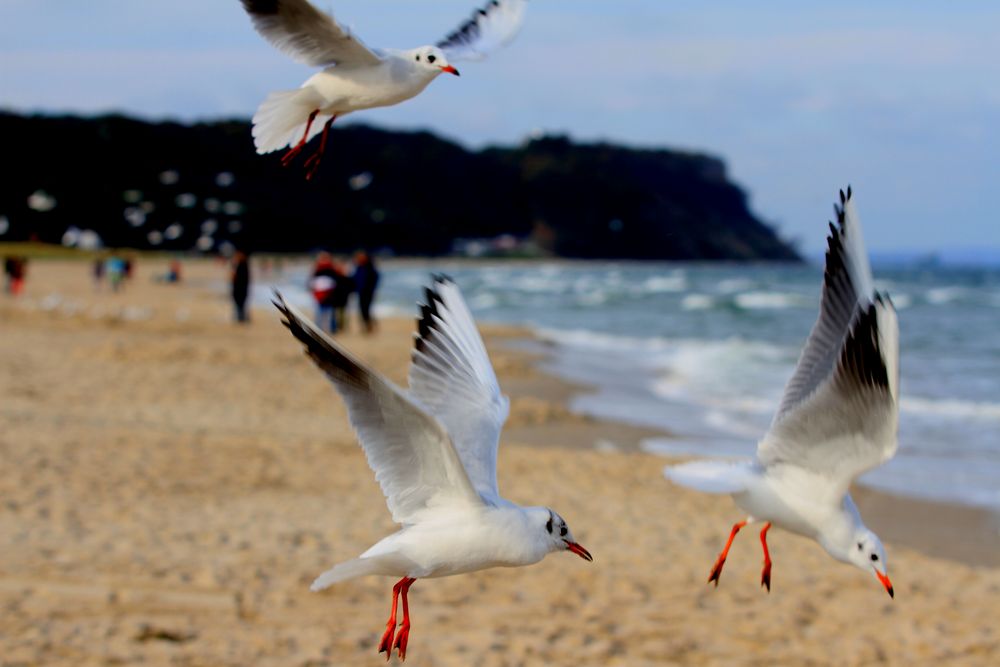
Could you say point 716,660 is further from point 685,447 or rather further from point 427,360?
point 685,447

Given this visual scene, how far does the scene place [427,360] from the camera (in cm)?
298

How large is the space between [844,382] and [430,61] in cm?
111

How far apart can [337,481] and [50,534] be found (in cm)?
300

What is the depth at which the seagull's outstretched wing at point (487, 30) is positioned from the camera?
2.59m

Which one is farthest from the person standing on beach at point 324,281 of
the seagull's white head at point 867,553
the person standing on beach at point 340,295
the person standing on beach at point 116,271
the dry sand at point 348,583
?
the person standing on beach at point 116,271

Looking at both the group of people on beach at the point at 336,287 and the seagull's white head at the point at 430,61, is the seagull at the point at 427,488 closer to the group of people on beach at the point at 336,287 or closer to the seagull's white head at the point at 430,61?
the seagull's white head at the point at 430,61

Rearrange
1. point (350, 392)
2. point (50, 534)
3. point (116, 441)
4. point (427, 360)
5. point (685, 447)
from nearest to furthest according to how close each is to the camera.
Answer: point (350, 392) → point (427, 360) → point (50, 534) → point (116, 441) → point (685, 447)

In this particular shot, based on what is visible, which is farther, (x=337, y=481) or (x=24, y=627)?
(x=337, y=481)

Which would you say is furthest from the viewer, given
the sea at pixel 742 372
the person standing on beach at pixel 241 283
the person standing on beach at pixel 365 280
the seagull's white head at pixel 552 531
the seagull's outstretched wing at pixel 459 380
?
the person standing on beach at pixel 241 283

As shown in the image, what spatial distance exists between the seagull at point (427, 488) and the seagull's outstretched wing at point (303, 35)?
471mm

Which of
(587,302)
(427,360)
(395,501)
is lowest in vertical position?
(587,302)

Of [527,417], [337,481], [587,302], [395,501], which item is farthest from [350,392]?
[587,302]

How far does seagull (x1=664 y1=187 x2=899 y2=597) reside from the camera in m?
2.27

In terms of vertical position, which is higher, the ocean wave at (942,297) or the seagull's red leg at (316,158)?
the seagull's red leg at (316,158)
